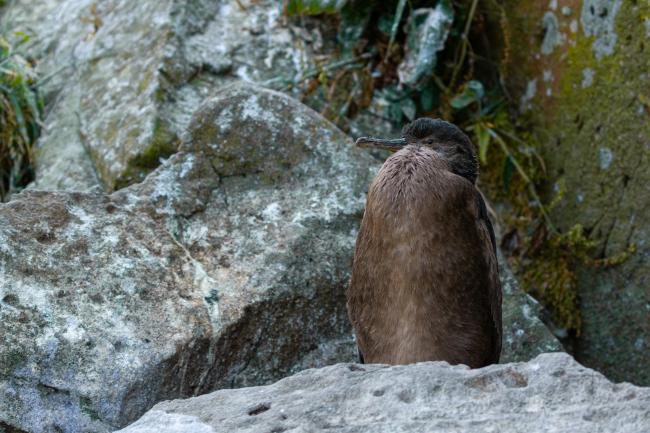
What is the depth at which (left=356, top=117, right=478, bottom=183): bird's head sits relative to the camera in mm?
4051

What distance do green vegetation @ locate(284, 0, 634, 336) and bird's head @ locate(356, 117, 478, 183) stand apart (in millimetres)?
1280

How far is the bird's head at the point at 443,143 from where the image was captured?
4051mm

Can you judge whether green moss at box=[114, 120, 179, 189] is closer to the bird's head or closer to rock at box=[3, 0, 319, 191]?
rock at box=[3, 0, 319, 191]

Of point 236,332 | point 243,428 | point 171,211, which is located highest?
point 243,428

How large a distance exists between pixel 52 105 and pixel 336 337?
107 inches

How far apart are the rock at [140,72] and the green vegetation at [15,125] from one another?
119 millimetres

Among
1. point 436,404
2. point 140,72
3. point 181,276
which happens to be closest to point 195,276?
point 181,276

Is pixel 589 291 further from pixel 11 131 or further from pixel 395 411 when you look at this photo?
pixel 11 131

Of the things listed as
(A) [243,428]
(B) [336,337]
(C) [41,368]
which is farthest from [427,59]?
(A) [243,428]

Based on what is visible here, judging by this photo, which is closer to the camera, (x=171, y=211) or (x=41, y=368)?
(x=41, y=368)

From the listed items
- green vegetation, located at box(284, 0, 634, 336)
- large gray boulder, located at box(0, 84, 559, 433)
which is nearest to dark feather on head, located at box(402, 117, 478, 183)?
large gray boulder, located at box(0, 84, 559, 433)

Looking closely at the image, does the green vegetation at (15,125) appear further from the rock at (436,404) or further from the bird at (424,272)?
the rock at (436,404)

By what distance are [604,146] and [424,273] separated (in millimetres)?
1688

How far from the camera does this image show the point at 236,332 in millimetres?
3830
